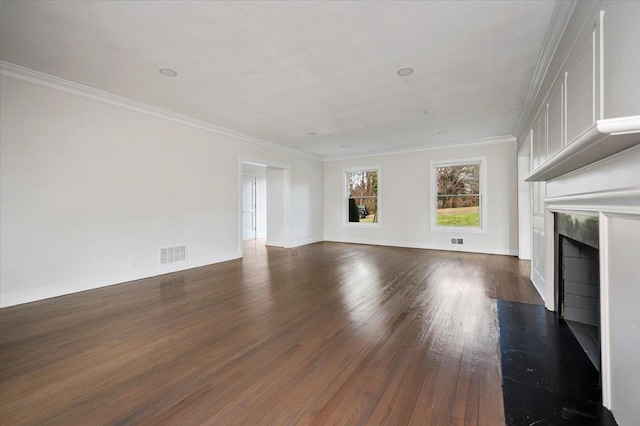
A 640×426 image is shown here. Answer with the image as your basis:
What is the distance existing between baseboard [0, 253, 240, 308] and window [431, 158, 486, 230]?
A: 5.46 m

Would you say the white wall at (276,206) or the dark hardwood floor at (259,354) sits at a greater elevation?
the white wall at (276,206)

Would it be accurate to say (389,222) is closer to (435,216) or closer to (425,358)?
(435,216)

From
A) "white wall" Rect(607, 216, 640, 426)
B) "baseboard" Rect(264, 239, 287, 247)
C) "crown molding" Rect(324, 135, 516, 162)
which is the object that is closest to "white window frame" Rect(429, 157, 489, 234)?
"crown molding" Rect(324, 135, 516, 162)

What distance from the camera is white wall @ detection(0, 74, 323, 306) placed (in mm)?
3123

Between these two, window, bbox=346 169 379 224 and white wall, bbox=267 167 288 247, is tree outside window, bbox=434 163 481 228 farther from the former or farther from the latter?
white wall, bbox=267 167 288 247

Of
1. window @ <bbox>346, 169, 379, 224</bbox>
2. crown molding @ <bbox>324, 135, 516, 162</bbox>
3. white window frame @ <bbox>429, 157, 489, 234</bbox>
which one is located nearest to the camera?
crown molding @ <bbox>324, 135, 516, 162</bbox>

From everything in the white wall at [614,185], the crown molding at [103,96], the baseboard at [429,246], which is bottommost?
the baseboard at [429,246]

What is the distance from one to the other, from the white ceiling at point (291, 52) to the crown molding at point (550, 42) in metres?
0.06

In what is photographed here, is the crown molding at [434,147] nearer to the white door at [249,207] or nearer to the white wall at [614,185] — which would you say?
the white door at [249,207]

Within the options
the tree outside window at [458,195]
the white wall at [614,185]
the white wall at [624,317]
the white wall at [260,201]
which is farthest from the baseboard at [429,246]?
the white wall at [624,317]

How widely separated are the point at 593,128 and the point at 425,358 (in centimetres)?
170

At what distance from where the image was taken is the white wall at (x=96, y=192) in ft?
10.2

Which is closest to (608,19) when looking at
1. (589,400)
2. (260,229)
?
(589,400)

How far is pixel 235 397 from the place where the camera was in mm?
1613
